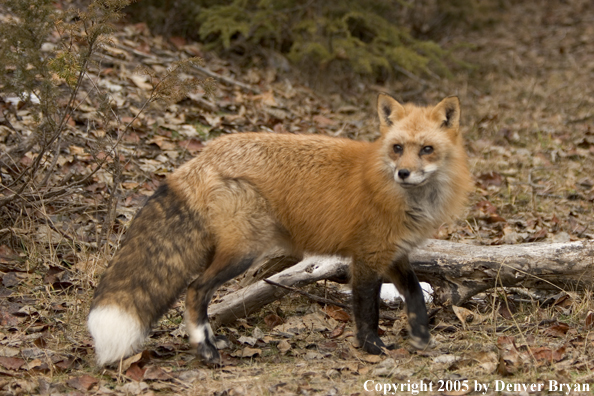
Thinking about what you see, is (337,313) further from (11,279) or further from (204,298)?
(11,279)

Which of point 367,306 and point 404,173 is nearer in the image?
point 404,173

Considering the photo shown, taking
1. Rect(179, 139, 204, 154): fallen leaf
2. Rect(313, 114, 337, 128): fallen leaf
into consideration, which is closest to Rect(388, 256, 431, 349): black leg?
Rect(179, 139, 204, 154): fallen leaf

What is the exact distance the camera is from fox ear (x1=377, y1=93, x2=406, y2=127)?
4184mm

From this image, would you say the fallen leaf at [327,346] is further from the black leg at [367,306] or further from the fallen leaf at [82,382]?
the fallen leaf at [82,382]

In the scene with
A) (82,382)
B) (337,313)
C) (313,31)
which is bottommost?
(337,313)

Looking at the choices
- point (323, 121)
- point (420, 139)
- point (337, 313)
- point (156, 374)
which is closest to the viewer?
point (156, 374)

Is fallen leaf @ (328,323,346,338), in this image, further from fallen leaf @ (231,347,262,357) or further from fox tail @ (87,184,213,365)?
fox tail @ (87,184,213,365)

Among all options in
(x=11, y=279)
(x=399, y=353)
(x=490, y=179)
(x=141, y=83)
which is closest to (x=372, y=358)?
(x=399, y=353)

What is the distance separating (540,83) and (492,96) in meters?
1.33

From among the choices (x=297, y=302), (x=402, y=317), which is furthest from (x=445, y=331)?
(x=297, y=302)

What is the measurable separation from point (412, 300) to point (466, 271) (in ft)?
1.91

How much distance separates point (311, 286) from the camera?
5.22 m

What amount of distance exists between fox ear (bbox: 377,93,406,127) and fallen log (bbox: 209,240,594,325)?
105 cm

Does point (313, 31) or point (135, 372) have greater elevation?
point (313, 31)
